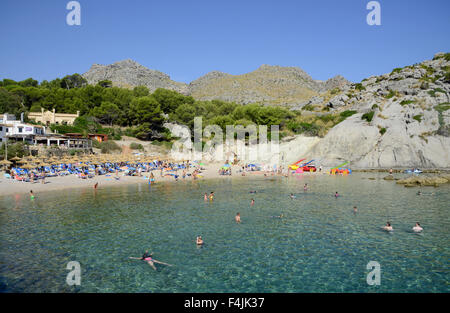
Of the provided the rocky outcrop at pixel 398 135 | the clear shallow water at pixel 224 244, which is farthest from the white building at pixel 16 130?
the rocky outcrop at pixel 398 135

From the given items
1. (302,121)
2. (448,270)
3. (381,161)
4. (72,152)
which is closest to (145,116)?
(72,152)

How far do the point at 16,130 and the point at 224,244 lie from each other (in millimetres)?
51795

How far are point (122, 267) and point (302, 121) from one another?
6889 cm

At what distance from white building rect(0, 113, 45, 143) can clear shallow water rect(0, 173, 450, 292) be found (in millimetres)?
27071

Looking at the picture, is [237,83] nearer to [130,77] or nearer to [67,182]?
[130,77]

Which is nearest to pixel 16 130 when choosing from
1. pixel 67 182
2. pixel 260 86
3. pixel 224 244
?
pixel 67 182

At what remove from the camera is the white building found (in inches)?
1919

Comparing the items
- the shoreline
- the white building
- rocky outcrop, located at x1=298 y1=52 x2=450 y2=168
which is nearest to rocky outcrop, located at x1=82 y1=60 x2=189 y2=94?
the white building

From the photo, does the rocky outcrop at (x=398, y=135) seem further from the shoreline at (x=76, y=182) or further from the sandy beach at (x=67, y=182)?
the sandy beach at (x=67, y=182)

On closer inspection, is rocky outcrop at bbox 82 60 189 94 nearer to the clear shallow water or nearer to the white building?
the white building

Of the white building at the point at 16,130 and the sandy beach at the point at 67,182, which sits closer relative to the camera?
the sandy beach at the point at 67,182

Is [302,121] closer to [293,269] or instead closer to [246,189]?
[246,189]

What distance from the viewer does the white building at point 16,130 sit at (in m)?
48.8

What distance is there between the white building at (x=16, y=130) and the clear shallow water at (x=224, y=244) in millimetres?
27071
